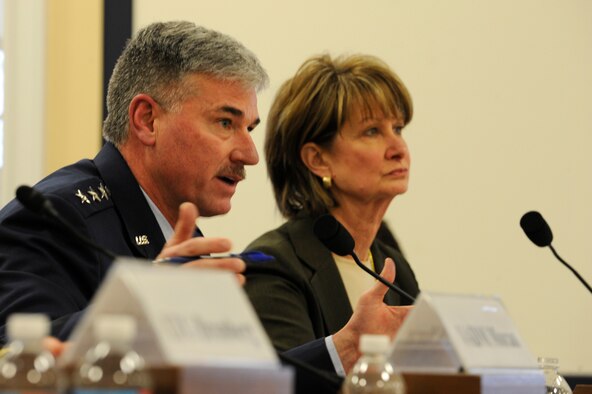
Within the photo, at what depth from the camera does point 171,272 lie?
4.09 ft

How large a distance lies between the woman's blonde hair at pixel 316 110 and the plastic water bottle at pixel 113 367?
6.84ft

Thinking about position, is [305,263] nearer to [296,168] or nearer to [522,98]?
[296,168]

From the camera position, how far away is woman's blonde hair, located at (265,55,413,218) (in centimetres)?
323

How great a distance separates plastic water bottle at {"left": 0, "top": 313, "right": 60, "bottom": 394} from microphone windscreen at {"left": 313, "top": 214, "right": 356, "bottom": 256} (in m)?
1.14

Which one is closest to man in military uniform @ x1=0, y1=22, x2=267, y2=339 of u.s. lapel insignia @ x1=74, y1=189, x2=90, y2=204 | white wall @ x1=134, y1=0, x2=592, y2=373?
u.s. lapel insignia @ x1=74, y1=189, x2=90, y2=204

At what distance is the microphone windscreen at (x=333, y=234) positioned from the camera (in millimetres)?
2266

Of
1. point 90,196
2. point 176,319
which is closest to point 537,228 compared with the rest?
point 90,196

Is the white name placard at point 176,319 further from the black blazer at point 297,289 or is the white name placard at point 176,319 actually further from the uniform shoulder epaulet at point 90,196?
the black blazer at point 297,289

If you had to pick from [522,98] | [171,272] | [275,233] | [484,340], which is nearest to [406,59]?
[522,98]

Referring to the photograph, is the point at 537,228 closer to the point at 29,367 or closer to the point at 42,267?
the point at 42,267

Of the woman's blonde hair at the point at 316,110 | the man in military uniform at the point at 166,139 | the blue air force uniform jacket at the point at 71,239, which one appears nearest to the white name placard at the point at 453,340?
the blue air force uniform jacket at the point at 71,239

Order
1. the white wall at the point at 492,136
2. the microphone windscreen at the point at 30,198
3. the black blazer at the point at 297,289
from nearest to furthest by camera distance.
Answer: the microphone windscreen at the point at 30,198 < the black blazer at the point at 297,289 < the white wall at the point at 492,136

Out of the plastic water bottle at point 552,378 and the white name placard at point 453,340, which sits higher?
the white name placard at point 453,340

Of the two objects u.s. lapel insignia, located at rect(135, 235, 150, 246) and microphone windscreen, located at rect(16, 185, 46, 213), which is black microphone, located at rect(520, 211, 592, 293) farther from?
microphone windscreen, located at rect(16, 185, 46, 213)
